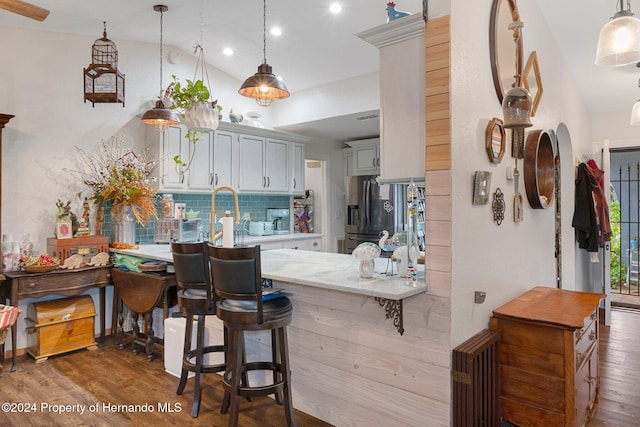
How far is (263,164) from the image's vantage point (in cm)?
552

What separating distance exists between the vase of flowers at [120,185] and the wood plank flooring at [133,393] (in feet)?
3.91

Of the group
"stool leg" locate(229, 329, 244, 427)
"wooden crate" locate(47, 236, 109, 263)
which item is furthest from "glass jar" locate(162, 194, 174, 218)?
"stool leg" locate(229, 329, 244, 427)

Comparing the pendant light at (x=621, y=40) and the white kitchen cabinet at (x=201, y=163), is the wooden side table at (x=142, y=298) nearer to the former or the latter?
the white kitchen cabinet at (x=201, y=163)

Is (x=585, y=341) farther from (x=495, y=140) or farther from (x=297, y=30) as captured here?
(x=297, y=30)

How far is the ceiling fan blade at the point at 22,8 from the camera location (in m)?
2.02

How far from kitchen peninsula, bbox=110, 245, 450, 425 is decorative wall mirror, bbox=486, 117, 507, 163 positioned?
803mm

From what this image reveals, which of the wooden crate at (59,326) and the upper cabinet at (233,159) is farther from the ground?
the upper cabinet at (233,159)

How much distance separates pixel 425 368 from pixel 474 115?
134 centimetres

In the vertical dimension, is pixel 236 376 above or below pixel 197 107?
below

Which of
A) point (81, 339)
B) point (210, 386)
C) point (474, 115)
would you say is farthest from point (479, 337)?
point (81, 339)

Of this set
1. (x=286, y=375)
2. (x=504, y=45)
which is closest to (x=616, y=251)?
(x=504, y=45)

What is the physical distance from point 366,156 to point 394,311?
4.54 metres

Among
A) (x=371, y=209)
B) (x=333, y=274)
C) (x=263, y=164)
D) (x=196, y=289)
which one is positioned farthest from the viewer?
(x=371, y=209)

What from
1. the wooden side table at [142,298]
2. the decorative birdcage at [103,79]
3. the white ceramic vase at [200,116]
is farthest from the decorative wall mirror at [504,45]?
the decorative birdcage at [103,79]
